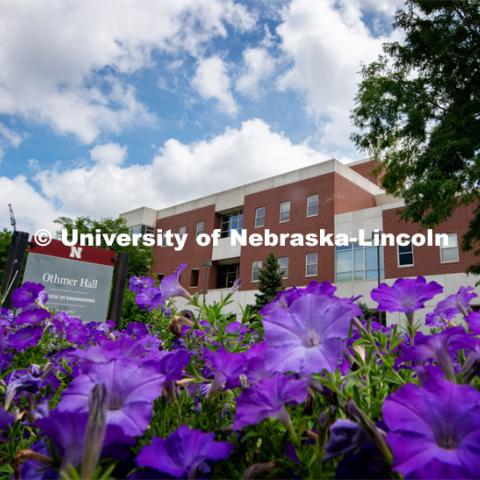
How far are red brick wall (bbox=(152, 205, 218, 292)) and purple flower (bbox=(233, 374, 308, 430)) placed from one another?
93.3ft

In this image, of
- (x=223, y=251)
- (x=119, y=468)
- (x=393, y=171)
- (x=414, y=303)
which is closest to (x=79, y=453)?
(x=119, y=468)

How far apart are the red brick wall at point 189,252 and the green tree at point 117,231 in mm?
1302

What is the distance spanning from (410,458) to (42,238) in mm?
7335

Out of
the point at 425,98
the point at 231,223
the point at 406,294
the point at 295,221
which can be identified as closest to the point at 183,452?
the point at 406,294

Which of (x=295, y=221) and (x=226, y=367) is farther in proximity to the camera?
(x=295, y=221)

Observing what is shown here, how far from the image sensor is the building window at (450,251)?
19.8 metres

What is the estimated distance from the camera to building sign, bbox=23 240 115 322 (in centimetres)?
686

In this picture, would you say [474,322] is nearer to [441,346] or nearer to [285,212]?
[441,346]

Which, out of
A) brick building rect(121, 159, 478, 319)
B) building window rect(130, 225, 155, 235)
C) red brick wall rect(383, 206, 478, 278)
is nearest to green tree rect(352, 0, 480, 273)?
brick building rect(121, 159, 478, 319)

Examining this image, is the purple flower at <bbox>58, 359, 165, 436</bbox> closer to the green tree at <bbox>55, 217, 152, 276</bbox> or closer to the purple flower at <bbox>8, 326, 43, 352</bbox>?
the purple flower at <bbox>8, 326, 43, 352</bbox>

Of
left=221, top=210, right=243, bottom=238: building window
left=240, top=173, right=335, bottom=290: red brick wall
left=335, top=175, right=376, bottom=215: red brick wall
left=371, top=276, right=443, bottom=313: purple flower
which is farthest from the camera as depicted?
left=221, top=210, right=243, bottom=238: building window

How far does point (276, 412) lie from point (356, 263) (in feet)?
72.4

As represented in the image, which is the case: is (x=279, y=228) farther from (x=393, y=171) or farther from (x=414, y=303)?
(x=414, y=303)

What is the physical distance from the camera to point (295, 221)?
84.7ft
